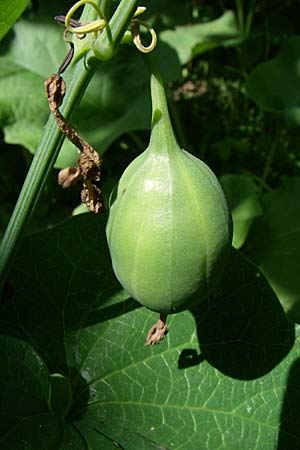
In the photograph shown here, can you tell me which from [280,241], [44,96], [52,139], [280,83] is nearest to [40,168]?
[52,139]

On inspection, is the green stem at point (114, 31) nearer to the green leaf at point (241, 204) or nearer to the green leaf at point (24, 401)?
the green leaf at point (24, 401)

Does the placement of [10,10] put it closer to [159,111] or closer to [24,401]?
[159,111]

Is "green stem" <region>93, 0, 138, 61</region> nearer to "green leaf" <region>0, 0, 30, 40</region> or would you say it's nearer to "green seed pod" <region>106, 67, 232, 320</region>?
"green seed pod" <region>106, 67, 232, 320</region>

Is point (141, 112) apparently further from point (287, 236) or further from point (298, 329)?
point (298, 329)

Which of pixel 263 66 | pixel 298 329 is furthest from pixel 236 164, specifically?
pixel 298 329

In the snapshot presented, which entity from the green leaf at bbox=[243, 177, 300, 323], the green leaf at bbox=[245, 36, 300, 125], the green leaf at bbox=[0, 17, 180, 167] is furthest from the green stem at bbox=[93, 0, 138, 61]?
the green leaf at bbox=[245, 36, 300, 125]
